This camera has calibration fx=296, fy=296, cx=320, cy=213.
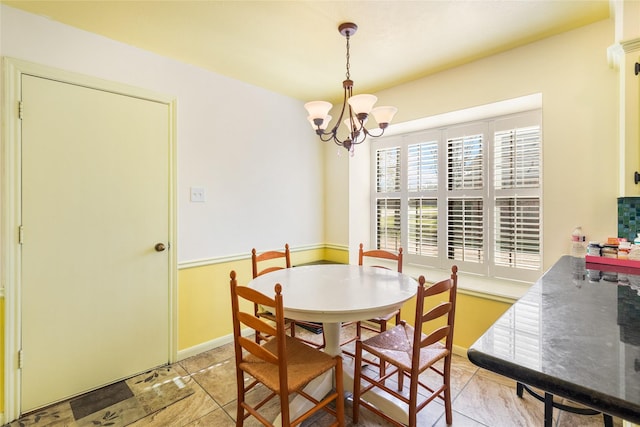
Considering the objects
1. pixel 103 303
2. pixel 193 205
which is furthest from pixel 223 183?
pixel 103 303

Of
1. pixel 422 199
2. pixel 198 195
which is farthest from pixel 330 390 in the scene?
pixel 422 199

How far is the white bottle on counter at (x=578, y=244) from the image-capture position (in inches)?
71.5

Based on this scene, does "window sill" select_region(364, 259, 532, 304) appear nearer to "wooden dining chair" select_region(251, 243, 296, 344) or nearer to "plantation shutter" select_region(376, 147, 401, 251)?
"plantation shutter" select_region(376, 147, 401, 251)

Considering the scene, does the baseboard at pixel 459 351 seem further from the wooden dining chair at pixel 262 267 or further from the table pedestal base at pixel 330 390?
the wooden dining chair at pixel 262 267

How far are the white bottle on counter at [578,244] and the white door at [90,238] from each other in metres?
2.80

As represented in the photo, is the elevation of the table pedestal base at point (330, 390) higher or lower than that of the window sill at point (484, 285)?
lower

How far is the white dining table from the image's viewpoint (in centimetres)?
144

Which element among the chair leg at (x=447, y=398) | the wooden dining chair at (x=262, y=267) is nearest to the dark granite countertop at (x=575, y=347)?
the chair leg at (x=447, y=398)

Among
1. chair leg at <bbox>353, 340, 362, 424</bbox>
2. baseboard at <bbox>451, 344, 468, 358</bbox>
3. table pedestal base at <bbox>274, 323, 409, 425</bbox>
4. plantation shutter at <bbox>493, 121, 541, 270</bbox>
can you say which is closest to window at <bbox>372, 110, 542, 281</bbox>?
plantation shutter at <bbox>493, 121, 541, 270</bbox>

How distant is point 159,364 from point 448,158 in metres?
3.02

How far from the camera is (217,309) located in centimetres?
257

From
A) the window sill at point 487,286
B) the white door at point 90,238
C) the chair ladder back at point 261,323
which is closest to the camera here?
the chair ladder back at point 261,323

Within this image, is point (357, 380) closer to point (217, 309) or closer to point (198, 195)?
point (217, 309)

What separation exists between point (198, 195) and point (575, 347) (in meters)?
2.43
